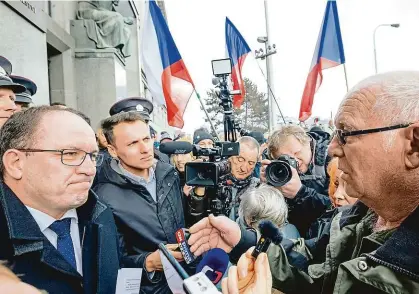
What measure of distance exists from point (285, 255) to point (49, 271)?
1.00 m

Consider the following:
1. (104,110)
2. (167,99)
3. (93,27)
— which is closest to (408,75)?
(167,99)

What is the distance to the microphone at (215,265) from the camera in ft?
4.95

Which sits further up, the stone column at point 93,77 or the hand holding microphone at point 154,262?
the stone column at point 93,77

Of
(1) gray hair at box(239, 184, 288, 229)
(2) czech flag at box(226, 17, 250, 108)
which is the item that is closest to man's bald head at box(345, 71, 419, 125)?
(1) gray hair at box(239, 184, 288, 229)

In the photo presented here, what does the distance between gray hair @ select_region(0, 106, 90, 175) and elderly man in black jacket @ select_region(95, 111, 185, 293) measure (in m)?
0.80

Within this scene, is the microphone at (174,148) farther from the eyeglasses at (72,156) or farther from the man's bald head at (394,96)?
the man's bald head at (394,96)

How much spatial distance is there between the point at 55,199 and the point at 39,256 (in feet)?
0.93

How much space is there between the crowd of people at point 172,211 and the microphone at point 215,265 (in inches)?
10.0

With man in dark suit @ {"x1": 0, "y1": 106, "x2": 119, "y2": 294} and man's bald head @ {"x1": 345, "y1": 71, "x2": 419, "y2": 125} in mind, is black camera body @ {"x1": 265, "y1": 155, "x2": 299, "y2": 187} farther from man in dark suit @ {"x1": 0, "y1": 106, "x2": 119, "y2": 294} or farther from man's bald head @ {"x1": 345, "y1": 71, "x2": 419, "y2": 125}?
man's bald head @ {"x1": 345, "y1": 71, "x2": 419, "y2": 125}

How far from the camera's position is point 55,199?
5.56ft

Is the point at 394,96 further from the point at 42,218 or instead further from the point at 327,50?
the point at 327,50

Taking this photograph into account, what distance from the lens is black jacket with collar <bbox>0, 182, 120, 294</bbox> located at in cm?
144

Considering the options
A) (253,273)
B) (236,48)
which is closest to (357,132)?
(253,273)

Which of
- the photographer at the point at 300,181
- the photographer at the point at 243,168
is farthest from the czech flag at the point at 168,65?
the photographer at the point at 300,181
